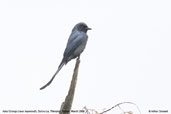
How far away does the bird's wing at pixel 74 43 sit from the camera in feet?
21.3

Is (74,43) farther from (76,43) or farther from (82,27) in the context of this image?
(82,27)

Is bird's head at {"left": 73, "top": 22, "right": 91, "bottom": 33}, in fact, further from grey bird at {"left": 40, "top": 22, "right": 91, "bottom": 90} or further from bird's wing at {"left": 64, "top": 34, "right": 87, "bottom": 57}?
bird's wing at {"left": 64, "top": 34, "right": 87, "bottom": 57}

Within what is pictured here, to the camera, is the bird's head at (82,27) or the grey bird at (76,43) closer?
the grey bird at (76,43)

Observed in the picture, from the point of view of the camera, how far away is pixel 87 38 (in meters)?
7.24

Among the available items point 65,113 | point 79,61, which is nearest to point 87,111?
point 65,113

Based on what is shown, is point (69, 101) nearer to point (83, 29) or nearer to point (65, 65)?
point (65, 65)

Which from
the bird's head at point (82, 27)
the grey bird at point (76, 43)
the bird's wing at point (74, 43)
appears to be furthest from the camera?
the bird's head at point (82, 27)

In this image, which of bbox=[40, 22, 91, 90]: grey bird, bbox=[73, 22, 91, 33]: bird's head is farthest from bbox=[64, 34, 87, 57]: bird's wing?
bbox=[73, 22, 91, 33]: bird's head

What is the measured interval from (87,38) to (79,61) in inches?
69.4

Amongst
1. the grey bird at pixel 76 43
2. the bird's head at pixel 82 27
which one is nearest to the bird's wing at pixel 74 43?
the grey bird at pixel 76 43

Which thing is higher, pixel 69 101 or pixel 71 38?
pixel 71 38

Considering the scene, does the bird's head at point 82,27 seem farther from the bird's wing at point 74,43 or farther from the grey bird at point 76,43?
the bird's wing at point 74,43

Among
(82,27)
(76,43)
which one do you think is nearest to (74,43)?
(76,43)

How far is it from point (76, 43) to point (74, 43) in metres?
0.03
